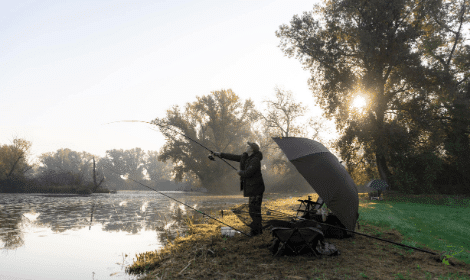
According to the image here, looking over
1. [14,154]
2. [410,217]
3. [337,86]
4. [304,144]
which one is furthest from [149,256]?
[14,154]

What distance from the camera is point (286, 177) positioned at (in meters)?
42.7

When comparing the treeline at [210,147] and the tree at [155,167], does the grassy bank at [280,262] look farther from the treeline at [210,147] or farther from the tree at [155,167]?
the tree at [155,167]

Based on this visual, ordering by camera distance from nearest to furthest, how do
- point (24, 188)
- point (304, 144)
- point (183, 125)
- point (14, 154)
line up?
point (304, 144)
point (24, 188)
point (14, 154)
point (183, 125)

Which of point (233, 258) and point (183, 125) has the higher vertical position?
point (183, 125)

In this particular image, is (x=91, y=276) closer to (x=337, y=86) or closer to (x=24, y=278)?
(x=24, y=278)

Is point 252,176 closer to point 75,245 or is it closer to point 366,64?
point 75,245

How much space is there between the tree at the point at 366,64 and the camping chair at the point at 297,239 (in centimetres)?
1619

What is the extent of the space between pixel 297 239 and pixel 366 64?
61.6ft

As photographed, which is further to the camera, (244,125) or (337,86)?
(244,125)

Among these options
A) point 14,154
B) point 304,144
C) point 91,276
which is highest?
point 14,154

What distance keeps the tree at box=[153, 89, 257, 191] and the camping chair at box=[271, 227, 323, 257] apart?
136 ft

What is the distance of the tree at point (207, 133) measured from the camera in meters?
47.3

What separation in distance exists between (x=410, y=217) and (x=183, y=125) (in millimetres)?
41248

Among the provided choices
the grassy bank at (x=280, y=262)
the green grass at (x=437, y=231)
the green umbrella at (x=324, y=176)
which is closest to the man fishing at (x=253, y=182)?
the grassy bank at (x=280, y=262)
